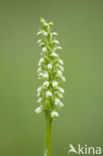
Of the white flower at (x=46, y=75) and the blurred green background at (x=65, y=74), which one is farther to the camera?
the blurred green background at (x=65, y=74)

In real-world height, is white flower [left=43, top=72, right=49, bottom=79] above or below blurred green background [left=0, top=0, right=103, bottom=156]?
below

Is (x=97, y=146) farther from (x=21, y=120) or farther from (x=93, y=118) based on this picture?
(x=21, y=120)

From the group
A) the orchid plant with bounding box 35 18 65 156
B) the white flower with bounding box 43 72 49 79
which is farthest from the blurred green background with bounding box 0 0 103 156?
the white flower with bounding box 43 72 49 79

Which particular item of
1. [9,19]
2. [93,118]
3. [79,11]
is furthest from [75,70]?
[9,19]

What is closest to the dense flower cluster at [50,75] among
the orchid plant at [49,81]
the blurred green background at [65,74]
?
the orchid plant at [49,81]

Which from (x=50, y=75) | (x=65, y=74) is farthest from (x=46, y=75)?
(x=65, y=74)

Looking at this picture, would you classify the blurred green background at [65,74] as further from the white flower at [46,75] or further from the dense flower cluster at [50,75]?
the white flower at [46,75]

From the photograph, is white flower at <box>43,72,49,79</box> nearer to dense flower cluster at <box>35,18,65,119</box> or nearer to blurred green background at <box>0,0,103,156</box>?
dense flower cluster at <box>35,18,65,119</box>

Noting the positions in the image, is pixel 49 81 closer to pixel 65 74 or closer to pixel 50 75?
pixel 50 75
